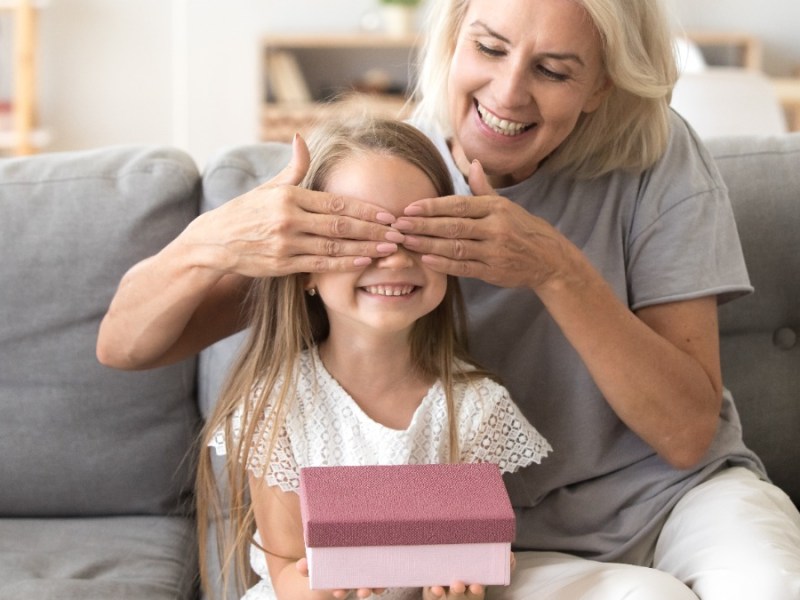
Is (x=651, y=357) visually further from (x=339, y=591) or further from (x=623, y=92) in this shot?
(x=339, y=591)

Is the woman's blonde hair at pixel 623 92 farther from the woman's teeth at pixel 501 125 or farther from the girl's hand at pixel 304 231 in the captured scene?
the girl's hand at pixel 304 231

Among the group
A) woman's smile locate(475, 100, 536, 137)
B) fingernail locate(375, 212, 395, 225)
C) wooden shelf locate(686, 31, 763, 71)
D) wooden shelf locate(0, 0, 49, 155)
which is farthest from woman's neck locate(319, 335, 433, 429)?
wooden shelf locate(686, 31, 763, 71)

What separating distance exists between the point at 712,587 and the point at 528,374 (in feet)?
1.45

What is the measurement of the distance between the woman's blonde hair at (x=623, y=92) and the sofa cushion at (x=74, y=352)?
54 cm

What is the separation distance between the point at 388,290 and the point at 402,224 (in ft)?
0.34

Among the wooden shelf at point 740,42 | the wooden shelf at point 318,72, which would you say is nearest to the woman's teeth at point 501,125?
the wooden shelf at point 318,72

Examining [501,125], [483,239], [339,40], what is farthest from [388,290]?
[339,40]

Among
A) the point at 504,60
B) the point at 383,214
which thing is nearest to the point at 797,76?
the point at 504,60

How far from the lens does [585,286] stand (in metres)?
1.56

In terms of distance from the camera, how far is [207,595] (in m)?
1.80

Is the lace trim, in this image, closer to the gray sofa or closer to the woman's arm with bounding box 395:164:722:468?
the woman's arm with bounding box 395:164:722:468

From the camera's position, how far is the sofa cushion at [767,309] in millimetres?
2025

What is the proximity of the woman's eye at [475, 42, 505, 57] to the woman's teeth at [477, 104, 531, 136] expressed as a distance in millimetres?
81

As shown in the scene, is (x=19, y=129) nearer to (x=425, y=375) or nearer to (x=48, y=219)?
(x=48, y=219)
